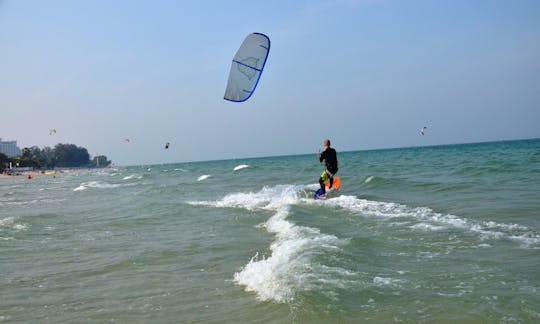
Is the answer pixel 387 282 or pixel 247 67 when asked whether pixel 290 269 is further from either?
pixel 247 67

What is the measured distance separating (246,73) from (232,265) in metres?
3.90

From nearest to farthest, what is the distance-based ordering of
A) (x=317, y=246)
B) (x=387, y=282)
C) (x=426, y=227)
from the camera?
(x=387, y=282)
(x=317, y=246)
(x=426, y=227)

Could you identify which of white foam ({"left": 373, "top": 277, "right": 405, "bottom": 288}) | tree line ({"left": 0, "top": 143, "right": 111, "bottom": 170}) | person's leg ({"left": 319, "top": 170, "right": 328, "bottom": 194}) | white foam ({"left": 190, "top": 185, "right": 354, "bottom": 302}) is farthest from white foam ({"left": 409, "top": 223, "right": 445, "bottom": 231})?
tree line ({"left": 0, "top": 143, "right": 111, "bottom": 170})

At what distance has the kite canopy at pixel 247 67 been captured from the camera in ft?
30.3

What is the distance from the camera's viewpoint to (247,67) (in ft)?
30.5

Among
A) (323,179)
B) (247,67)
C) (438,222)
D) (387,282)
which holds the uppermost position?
(247,67)

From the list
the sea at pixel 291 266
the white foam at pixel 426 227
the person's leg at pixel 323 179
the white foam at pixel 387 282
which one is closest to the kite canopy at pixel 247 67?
the sea at pixel 291 266

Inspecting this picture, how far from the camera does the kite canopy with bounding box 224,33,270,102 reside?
923cm

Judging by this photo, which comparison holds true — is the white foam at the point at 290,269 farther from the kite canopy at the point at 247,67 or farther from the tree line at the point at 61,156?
the tree line at the point at 61,156

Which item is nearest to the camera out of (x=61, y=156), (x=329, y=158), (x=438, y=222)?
(x=438, y=222)

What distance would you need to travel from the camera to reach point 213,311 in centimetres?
514

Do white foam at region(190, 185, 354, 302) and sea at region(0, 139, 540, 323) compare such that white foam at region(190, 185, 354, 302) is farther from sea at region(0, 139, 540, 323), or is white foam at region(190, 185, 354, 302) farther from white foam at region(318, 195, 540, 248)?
white foam at region(318, 195, 540, 248)

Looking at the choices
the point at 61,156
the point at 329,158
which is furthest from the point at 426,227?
the point at 61,156

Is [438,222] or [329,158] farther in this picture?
[329,158]
